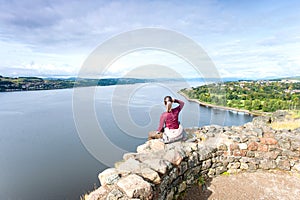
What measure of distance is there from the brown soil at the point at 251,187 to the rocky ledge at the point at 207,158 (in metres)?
0.13

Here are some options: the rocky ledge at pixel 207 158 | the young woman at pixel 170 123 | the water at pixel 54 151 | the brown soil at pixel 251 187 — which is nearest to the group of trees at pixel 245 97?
the water at pixel 54 151

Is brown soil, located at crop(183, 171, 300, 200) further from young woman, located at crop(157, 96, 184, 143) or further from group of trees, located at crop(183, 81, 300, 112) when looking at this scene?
group of trees, located at crop(183, 81, 300, 112)

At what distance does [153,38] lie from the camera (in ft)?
31.4

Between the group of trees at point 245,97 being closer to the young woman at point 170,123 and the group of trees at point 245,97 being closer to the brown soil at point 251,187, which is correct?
the brown soil at point 251,187

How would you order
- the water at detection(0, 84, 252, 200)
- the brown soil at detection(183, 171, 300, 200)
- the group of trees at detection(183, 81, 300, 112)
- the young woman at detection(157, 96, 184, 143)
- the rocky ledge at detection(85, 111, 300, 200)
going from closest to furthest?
the rocky ledge at detection(85, 111, 300, 200), the brown soil at detection(183, 171, 300, 200), the young woman at detection(157, 96, 184, 143), the water at detection(0, 84, 252, 200), the group of trees at detection(183, 81, 300, 112)

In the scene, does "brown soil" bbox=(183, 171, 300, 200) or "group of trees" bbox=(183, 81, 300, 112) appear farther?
"group of trees" bbox=(183, 81, 300, 112)

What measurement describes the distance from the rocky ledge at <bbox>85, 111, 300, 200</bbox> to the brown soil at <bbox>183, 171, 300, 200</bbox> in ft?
0.44

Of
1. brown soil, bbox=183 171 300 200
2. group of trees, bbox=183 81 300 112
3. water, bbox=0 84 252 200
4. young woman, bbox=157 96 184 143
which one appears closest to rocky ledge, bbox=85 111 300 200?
brown soil, bbox=183 171 300 200

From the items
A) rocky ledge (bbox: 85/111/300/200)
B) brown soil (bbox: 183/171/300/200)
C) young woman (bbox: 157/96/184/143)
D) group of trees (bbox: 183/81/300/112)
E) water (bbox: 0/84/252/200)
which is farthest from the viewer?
group of trees (bbox: 183/81/300/112)

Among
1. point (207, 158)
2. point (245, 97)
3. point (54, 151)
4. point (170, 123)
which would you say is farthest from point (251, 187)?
point (245, 97)

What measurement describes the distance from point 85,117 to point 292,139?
28612 mm

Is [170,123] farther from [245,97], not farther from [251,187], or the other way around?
[245,97]

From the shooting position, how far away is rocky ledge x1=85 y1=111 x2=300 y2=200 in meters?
2.62

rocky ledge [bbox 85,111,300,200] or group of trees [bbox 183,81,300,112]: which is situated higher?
rocky ledge [bbox 85,111,300,200]
